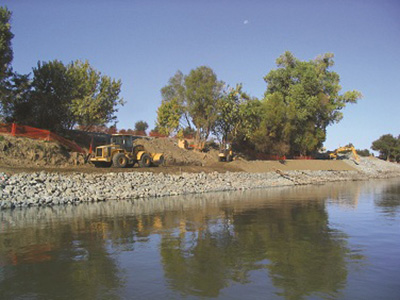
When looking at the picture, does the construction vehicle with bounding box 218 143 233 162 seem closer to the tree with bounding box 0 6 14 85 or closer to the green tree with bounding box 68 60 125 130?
the green tree with bounding box 68 60 125 130

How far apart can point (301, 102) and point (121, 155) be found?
38.9 metres

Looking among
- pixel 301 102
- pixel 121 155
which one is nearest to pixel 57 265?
pixel 121 155

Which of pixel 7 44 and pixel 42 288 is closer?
pixel 42 288

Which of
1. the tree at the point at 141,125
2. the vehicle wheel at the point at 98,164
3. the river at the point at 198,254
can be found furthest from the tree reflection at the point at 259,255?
→ the tree at the point at 141,125

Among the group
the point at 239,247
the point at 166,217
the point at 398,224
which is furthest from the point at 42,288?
the point at 398,224

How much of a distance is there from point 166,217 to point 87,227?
3.94 m

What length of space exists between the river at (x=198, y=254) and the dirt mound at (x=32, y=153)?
9.70m

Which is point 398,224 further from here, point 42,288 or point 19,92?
point 19,92

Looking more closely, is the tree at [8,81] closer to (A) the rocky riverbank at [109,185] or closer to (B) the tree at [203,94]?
(A) the rocky riverbank at [109,185]

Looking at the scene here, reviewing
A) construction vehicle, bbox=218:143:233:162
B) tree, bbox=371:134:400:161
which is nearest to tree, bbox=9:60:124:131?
construction vehicle, bbox=218:143:233:162

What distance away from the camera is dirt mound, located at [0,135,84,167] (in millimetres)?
26734

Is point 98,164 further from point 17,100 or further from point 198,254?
point 198,254

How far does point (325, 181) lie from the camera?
4662cm

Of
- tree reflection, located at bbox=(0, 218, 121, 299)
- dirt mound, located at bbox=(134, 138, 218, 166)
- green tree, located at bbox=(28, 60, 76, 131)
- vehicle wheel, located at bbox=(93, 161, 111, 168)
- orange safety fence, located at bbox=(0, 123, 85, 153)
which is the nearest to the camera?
tree reflection, located at bbox=(0, 218, 121, 299)
